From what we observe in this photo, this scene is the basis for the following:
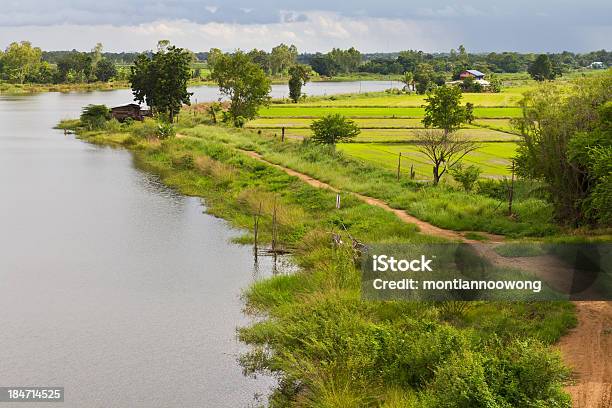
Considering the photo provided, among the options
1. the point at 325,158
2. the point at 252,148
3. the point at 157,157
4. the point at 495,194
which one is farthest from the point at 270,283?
the point at 157,157

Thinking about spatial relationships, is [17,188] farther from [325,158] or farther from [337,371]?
[337,371]

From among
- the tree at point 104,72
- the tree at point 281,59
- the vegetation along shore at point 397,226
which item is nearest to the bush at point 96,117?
the vegetation along shore at point 397,226

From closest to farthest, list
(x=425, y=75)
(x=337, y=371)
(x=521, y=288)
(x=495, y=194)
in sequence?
(x=337, y=371)
(x=521, y=288)
(x=495, y=194)
(x=425, y=75)

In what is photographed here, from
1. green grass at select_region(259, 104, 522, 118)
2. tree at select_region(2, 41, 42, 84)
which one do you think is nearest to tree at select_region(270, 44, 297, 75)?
tree at select_region(2, 41, 42, 84)

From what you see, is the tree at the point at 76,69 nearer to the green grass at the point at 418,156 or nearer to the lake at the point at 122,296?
the green grass at the point at 418,156

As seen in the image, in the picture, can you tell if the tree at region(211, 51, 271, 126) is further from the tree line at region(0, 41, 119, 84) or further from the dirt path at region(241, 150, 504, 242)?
the tree line at region(0, 41, 119, 84)
